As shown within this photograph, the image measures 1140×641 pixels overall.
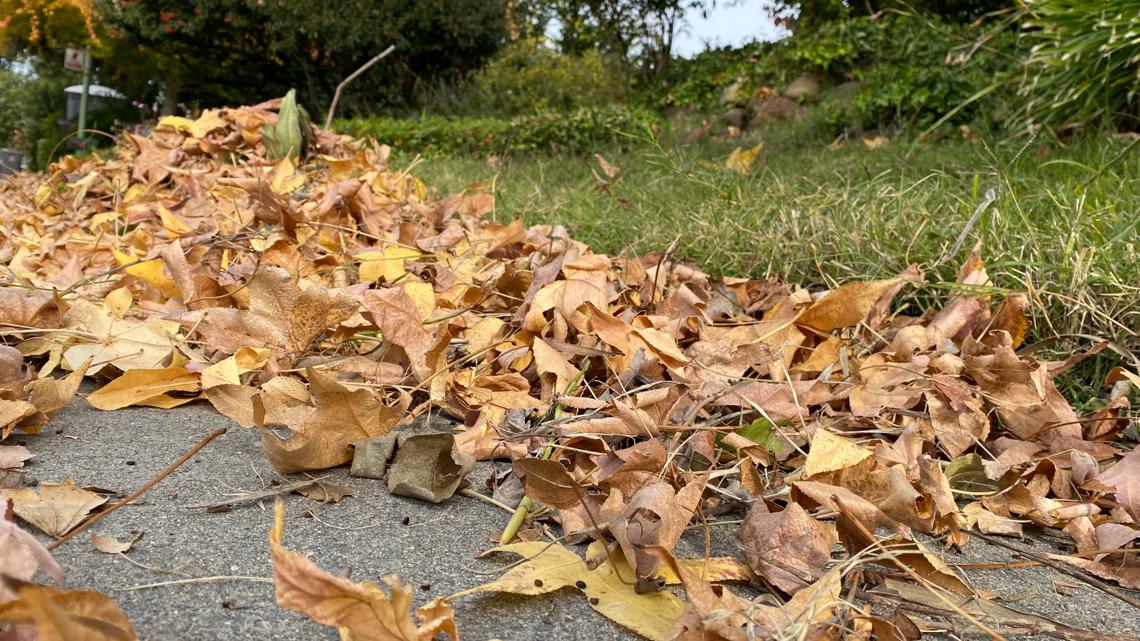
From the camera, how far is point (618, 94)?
11.8m

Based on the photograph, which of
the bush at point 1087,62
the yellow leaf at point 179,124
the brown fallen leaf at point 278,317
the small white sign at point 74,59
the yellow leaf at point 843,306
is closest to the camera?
the brown fallen leaf at point 278,317

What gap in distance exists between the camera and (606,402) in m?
1.19

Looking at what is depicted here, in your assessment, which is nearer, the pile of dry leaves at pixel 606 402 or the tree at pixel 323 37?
the pile of dry leaves at pixel 606 402

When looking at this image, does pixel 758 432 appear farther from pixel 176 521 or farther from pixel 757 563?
pixel 176 521

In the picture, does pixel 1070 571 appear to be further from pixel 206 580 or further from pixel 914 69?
pixel 914 69

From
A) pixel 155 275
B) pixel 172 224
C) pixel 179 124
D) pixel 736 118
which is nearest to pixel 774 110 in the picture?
pixel 736 118

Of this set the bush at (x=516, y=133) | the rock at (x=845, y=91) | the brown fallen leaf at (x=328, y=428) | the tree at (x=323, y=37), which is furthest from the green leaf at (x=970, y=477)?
the tree at (x=323, y=37)

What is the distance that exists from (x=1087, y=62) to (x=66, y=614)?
15.1 feet

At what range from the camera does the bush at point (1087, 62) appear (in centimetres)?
367

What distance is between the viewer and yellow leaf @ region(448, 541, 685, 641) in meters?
0.79

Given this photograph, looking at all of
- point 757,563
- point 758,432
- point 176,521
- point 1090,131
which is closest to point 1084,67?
point 1090,131

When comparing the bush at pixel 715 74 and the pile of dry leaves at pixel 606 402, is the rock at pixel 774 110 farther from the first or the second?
the pile of dry leaves at pixel 606 402

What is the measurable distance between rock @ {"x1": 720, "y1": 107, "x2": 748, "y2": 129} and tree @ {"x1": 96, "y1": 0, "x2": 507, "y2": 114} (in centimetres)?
350

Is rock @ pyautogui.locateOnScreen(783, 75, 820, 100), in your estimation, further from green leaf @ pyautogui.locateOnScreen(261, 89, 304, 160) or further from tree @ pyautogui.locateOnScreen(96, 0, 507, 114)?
green leaf @ pyautogui.locateOnScreen(261, 89, 304, 160)
